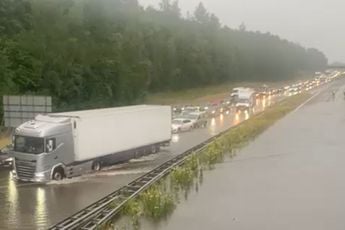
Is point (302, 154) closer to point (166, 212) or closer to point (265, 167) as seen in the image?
point (265, 167)

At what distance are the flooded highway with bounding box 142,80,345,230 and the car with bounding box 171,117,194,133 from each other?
662 centimetres

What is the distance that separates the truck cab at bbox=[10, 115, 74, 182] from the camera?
25516 mm

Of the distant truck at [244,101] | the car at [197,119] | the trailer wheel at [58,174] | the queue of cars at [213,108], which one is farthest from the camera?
the distant truck at [244,101]

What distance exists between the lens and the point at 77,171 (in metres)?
27.2

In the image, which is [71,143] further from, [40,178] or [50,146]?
[40,178]

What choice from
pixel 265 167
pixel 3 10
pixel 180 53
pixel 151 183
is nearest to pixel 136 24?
pixel 180 53

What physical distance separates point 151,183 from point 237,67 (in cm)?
12244

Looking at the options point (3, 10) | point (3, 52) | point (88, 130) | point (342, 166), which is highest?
point (3, 10)

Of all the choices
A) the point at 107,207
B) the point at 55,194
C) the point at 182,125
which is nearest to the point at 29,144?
the point at 55,194

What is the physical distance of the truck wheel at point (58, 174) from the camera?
26008 millimetres

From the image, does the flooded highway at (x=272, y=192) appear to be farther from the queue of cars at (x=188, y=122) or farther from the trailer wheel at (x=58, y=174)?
the queue of cars at (x=188, y=122)

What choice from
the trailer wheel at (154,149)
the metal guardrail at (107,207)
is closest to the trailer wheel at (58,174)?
the metal guardrail at (107,207)

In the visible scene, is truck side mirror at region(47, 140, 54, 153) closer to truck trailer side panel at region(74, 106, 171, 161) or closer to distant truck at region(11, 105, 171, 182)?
distant truck at region(11, 105, 171, 182)

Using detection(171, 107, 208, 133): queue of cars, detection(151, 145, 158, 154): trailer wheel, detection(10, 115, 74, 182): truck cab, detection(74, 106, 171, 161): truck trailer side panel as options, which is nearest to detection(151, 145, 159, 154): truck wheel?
detection(151, 145, 158, 154): trailer wheel
